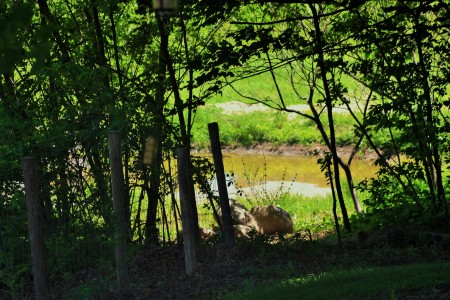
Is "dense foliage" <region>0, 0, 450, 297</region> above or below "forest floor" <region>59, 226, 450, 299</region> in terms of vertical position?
above

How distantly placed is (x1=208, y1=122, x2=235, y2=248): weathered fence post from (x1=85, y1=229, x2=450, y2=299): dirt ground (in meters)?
0.15

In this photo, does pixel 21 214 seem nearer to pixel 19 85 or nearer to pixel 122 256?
pixel 122 256

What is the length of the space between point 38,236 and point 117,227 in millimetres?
804

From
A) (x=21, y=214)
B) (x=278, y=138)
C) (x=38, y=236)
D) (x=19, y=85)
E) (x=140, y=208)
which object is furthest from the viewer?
(x=278, y=138)

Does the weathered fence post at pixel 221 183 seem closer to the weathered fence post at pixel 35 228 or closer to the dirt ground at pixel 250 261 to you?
the dirt ground at pixel 250 261

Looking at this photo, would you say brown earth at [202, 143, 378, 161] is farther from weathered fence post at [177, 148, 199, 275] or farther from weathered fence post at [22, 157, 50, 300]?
weathered fence post at [22, 157, 50, 300]

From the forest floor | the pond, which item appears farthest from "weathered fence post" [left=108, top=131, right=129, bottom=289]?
the pond

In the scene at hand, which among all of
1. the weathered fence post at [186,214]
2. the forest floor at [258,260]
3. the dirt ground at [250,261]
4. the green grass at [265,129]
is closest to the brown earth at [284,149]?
the green grass at [265,129]

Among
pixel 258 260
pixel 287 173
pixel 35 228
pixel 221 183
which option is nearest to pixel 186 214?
pixel 221 183

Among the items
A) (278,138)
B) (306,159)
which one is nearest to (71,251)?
(306,159)

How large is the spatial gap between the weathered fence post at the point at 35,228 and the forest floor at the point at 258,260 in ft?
1.93

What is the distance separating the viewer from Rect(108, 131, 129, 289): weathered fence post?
7.43m

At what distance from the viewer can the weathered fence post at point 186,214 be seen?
7770 millimetres

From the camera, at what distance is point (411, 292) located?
5949 millimetres
